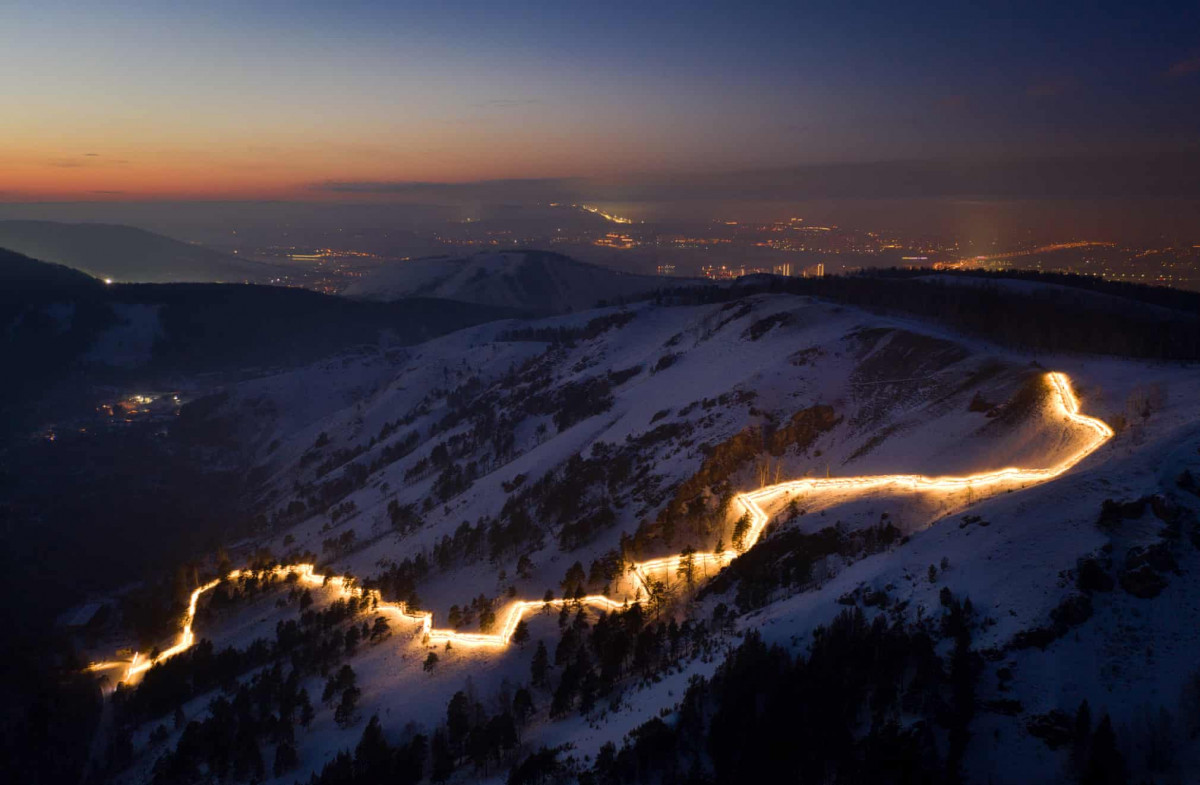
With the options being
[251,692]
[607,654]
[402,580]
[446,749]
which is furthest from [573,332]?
[446,749]

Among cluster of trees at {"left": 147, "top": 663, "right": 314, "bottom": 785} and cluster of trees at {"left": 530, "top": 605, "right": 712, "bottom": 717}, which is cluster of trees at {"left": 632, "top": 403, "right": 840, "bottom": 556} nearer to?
cluster of trees at {"left": 530, "top": 605, "right": 712, "bottom": 717}

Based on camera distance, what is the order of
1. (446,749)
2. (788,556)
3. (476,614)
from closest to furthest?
1. (446,749)
2. (788,556)
3. (476,614)

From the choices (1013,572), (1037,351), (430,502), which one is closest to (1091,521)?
(1013,572)

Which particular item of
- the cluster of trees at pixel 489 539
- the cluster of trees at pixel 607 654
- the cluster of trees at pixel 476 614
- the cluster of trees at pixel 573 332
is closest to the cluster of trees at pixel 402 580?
the cluster of trees at pixel 489 539

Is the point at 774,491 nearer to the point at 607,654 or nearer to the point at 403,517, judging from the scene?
the point at 607,654

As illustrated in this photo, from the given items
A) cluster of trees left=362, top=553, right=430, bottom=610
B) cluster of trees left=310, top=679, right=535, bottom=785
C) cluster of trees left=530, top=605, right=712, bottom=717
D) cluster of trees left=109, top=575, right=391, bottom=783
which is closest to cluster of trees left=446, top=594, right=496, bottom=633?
cluster of trees left=109, top=575, right=391, bottom=783

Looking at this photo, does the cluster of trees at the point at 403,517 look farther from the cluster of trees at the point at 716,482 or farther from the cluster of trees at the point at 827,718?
the cluster of trees at the point at 827,718

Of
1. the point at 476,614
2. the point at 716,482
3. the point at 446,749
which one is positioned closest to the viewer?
the point at 446,749
